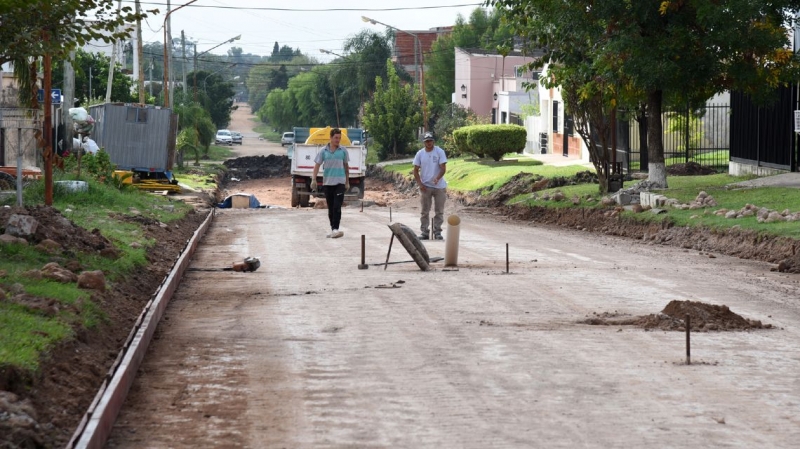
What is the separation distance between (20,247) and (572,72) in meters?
16.6

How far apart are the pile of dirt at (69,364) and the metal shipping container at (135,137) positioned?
898 inches

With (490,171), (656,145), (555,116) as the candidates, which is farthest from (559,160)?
(656,145)

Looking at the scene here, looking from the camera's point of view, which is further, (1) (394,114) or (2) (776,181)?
(1) (394,114)

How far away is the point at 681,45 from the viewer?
24703 mm

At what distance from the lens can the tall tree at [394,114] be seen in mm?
66438

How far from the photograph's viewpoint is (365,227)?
23.6 metres

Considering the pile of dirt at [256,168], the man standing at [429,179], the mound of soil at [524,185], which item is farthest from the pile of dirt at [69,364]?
the pile of dirt at [256,168]

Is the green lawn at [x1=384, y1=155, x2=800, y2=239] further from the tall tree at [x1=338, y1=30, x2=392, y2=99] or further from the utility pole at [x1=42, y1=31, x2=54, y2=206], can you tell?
the tall tree at [x1=338, y1=30, x2=392, y2=99]

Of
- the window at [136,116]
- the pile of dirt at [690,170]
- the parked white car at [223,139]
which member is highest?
the parked white car at [223,139]

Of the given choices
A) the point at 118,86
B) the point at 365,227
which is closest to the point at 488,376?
the point at 365,227

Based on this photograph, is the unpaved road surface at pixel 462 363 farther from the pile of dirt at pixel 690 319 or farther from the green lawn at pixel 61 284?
the green lawn at pixel 61 284

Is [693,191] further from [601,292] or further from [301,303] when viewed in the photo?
[301,303]

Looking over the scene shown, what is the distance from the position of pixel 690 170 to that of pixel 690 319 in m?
24.8

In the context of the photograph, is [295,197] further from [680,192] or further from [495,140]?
[680,192]
